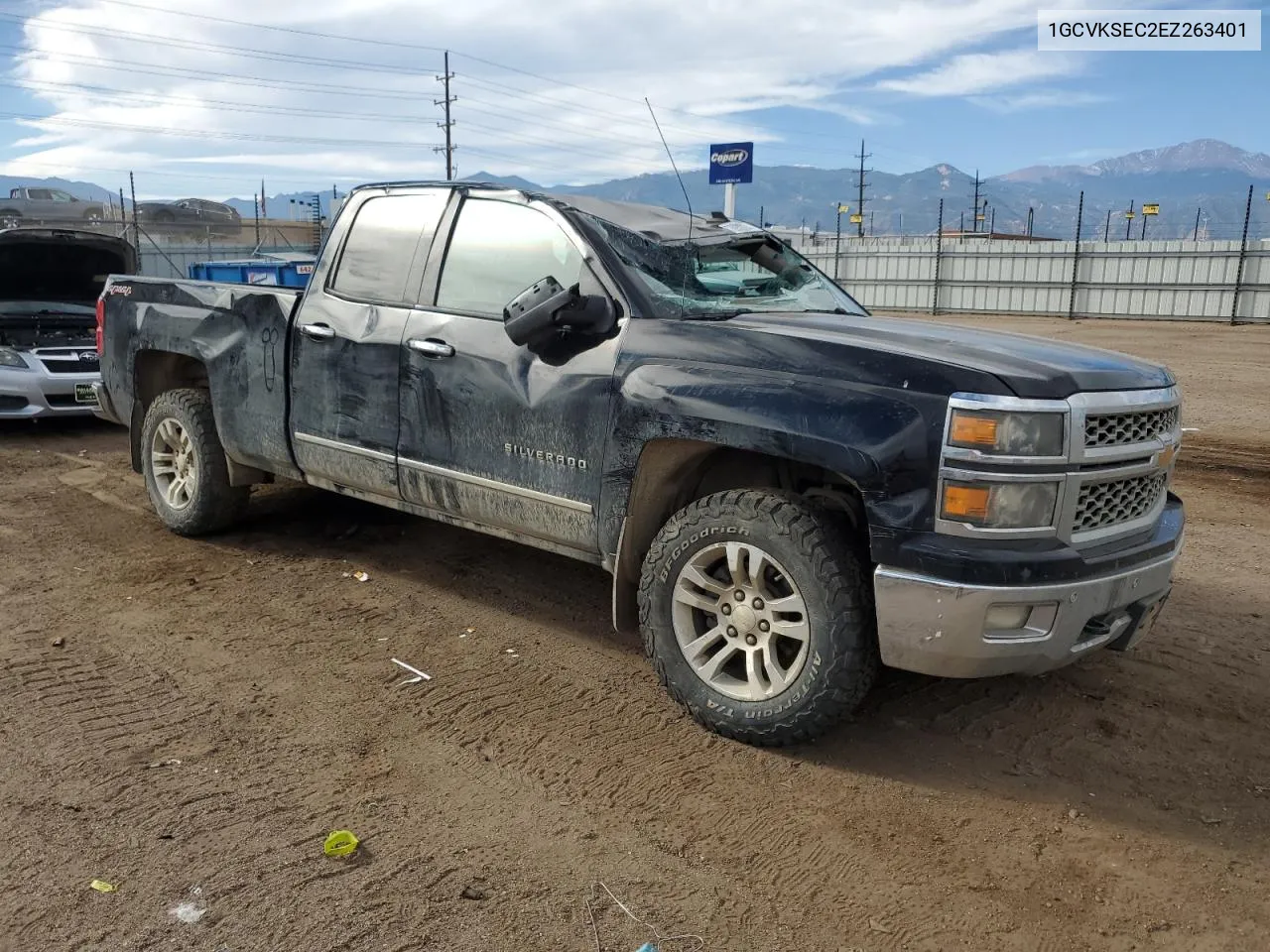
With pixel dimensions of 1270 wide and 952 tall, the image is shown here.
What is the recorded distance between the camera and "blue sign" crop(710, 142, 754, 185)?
19.2m

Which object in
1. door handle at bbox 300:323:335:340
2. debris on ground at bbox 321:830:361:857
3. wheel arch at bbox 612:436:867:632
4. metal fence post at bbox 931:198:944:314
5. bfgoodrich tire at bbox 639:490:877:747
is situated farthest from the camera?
metal fence post at bbox 931:198:944:314

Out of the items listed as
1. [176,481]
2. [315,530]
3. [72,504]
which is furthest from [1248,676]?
[72,504]

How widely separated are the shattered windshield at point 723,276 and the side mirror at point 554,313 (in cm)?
22

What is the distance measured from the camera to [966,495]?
122 inches

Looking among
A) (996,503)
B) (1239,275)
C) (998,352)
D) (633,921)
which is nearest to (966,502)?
(996,503)

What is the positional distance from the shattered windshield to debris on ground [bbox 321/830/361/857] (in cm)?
210

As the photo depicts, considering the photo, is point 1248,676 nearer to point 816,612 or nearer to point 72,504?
point 816,612

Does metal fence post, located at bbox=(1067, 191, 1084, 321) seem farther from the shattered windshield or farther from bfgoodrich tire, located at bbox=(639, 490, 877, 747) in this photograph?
bfgoodrich tire, located at bbox=(639, 490, 877, 747)

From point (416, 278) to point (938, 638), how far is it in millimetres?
2805

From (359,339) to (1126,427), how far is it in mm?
3212

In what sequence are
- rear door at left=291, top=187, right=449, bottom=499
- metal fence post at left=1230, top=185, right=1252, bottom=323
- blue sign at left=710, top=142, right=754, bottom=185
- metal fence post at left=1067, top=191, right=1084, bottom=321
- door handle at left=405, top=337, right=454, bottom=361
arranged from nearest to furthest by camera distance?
door handle at left=405, top=337, right=454, bottom=361
rear door at left=291, top=187, right=449, bottom=499
blue sign at left=710, top=142, right=754, bottom=185
metal fence post at left=1230, top=185, right=1252, bottom=323
metal fence post at left=1067, top=191, right=1084, bottom=321

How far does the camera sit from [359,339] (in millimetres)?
4746

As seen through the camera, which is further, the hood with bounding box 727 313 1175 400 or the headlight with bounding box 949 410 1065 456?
the hood with bounding box 727 313 1175 400

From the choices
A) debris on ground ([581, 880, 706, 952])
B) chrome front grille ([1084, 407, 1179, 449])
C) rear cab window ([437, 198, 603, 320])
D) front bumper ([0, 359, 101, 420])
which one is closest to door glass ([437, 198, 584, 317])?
rear cab window ([437, 198, 603, 320])
